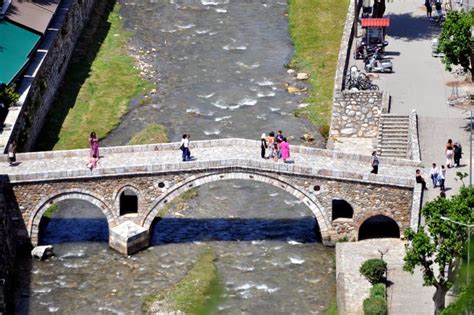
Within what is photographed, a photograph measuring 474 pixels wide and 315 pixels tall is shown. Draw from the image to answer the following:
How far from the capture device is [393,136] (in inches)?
3263

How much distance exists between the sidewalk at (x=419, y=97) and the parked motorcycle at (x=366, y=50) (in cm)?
97

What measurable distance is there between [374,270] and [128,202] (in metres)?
15.9

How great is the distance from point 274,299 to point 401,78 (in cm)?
2291

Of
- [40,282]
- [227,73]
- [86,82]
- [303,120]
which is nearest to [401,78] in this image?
[303,120]

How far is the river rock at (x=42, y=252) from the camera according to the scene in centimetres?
7525

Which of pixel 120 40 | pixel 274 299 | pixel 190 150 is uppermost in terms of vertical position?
pixel 120 40

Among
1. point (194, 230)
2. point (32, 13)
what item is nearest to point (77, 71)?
point (32, 13)

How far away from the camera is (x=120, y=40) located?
103375 millimetres

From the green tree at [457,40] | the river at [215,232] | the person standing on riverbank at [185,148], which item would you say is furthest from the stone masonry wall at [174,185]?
the green tree at [457,40]

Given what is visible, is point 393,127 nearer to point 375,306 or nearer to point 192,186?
point 192,186

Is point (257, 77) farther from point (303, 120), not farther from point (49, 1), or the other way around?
point (49, 1)

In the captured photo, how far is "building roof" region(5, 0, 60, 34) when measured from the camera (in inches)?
3600

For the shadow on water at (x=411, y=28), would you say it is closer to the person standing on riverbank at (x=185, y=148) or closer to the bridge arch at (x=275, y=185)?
the bridge arch at (x=275, y=185)

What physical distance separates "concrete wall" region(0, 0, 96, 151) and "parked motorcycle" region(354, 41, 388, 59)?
19.8m
